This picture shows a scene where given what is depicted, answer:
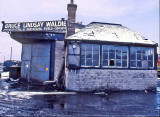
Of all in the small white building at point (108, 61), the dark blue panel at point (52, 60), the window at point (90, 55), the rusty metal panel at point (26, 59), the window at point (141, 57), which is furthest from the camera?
the rusty metal panel at point (26, 59)

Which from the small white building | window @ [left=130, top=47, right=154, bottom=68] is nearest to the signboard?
the small white building

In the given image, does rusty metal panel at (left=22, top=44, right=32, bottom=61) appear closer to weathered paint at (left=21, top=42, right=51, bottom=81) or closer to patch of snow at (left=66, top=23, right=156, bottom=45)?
weathered paint at (left=21, top=42, right=51, bottom=81)

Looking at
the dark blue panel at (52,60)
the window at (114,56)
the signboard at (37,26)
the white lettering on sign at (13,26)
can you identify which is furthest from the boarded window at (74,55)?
the white lettering on sign at (13,26)

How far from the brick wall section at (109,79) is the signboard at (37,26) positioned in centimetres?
602

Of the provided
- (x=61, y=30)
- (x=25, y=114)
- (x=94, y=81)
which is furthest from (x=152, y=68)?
(x=25, y=114)

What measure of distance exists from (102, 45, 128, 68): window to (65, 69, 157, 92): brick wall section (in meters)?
0.79

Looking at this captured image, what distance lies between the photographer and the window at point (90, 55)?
1564 centimetres

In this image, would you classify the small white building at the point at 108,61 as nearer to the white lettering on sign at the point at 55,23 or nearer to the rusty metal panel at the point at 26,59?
the white lettering on sign at the point at 55,23

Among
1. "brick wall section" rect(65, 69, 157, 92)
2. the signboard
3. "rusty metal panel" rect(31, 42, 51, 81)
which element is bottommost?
"brick wall section" rect(65, 69, 157, 92)

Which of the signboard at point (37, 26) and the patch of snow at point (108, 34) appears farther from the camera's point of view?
the signboard at point (37, 26)

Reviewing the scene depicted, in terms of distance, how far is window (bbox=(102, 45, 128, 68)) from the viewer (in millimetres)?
16186

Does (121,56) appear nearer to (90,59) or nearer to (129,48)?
(129,48)

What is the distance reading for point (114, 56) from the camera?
16.5m

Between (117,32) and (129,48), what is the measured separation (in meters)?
2.85
